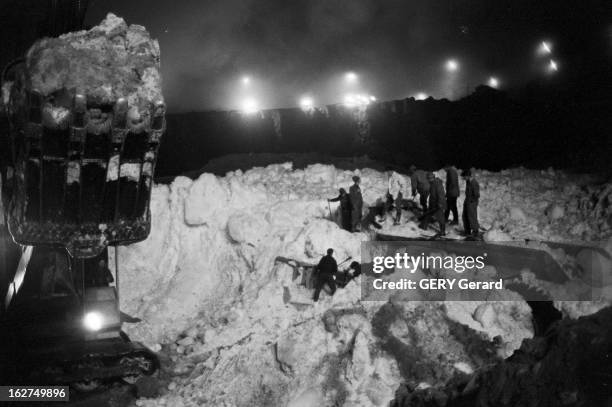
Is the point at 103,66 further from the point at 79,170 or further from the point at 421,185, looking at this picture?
the point at 421,185

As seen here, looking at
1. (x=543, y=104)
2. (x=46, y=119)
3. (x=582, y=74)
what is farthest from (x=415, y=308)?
(x=582, y=74)

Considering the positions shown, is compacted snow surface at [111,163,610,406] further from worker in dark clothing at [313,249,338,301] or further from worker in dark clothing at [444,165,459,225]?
worker in dark clothing at [444,165,459,225]

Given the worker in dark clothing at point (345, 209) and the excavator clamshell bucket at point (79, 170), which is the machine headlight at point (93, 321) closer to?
the excavator clamshell bucket at point (79, 170)

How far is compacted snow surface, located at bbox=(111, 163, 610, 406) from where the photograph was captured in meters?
9.63

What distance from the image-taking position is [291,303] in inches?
453

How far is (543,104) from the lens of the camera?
20047mm

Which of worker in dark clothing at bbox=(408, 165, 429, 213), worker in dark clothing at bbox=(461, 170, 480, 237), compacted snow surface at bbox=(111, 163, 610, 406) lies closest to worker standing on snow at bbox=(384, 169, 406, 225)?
compacted snow surface at bbox=(111, 163, 610, 406)

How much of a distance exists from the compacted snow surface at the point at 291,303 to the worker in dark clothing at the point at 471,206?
531 mm

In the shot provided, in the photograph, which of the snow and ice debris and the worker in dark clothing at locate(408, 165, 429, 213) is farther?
the worker in dark clothing at locate(408, 165, 429, 213)

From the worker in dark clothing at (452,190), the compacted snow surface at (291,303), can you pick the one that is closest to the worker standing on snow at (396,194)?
the compacted snow surface at (291,303)

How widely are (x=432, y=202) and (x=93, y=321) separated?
7970mm

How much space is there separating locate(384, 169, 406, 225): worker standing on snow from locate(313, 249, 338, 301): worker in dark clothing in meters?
3.21

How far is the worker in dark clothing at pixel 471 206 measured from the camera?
40.4 ft

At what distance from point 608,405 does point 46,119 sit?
23.5 ft
